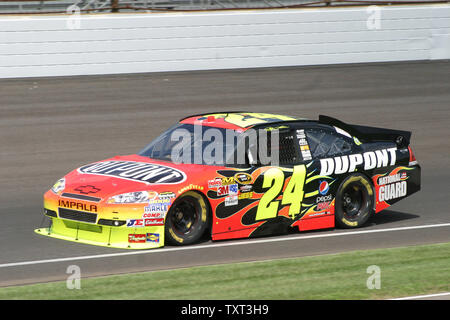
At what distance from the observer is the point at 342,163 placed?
1058 centimetres

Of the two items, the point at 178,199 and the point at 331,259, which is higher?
the point at 178,199

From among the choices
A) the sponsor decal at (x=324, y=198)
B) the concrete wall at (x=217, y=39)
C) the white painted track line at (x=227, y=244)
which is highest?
the concrete wall at (x=217, y=39)

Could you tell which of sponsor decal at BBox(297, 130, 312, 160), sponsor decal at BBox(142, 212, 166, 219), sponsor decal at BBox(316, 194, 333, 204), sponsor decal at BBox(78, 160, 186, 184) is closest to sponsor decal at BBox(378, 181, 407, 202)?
sponsor decal at BBox(316, 194, 333, 204)

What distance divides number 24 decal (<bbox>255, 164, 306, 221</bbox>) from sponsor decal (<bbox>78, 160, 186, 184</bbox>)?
3.74 ft

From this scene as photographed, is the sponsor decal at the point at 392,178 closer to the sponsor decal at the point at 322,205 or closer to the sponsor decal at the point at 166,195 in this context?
the sponsor decal at the point at 322,205

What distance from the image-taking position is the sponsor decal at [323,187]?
Result: 10.4 metres

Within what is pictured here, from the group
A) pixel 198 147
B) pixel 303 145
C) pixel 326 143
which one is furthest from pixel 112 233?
pixel 326 143

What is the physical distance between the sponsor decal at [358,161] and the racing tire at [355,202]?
149 millimetres

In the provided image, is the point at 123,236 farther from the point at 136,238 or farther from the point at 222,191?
the point at 222,191

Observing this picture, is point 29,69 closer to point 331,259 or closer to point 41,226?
point 41,226

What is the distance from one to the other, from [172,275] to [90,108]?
11771 millimetres

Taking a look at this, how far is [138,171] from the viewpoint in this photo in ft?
31.4

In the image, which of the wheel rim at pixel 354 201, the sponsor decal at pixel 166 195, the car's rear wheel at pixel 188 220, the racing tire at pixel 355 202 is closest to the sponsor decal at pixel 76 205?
the sponsor decal at pixel 166 195

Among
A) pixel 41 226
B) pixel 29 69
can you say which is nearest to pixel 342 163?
pixel 41 226
